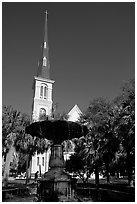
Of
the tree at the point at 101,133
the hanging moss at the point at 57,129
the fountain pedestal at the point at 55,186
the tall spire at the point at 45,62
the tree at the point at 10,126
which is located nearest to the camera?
the fountain pedestal at the point at 55,186

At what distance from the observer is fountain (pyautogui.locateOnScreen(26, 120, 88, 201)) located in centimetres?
1041

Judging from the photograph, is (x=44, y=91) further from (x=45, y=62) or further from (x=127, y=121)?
(x=127, y=121)

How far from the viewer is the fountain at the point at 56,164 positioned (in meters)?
10.4

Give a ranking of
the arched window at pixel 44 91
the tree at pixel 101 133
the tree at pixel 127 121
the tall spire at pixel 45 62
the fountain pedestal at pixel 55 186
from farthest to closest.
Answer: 1. the tall spire at pixel 45 62
2. the arched window at pixel 44 91
3. the tree at pixel 101 133
4. the tree at pixel 127 121
5. the fountain pedestal at pixel 55 186

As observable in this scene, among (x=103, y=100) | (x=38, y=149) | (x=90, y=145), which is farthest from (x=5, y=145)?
(x=103, y=100)

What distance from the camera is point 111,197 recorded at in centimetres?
1259

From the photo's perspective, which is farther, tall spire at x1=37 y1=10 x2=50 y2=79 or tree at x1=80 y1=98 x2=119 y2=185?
tall spire at x1=37 y1=10 x2=50 y2=79

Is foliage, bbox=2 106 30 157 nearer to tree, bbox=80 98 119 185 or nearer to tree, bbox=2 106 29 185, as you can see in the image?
tree, bbox=2 106 29 185

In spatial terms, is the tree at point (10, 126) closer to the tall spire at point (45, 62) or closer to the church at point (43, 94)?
the church at point (43, 94)

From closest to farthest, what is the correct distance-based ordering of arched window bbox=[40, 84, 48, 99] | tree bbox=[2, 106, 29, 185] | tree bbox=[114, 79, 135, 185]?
tree bbox=[114, 79, 135, 185] → tree bbox=[2, 106, 29, 185] → arched window bbox=[40, 84, 48, 99]

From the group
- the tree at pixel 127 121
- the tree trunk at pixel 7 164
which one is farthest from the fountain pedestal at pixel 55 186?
the tree trunk at pixel 7 164

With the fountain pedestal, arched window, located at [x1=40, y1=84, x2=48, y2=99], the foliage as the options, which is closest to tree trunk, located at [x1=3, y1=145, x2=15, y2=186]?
the foliage

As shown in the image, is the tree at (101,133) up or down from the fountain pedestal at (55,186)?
up

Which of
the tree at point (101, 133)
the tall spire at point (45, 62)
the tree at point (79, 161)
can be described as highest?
the tall spire at point (45, 62)
